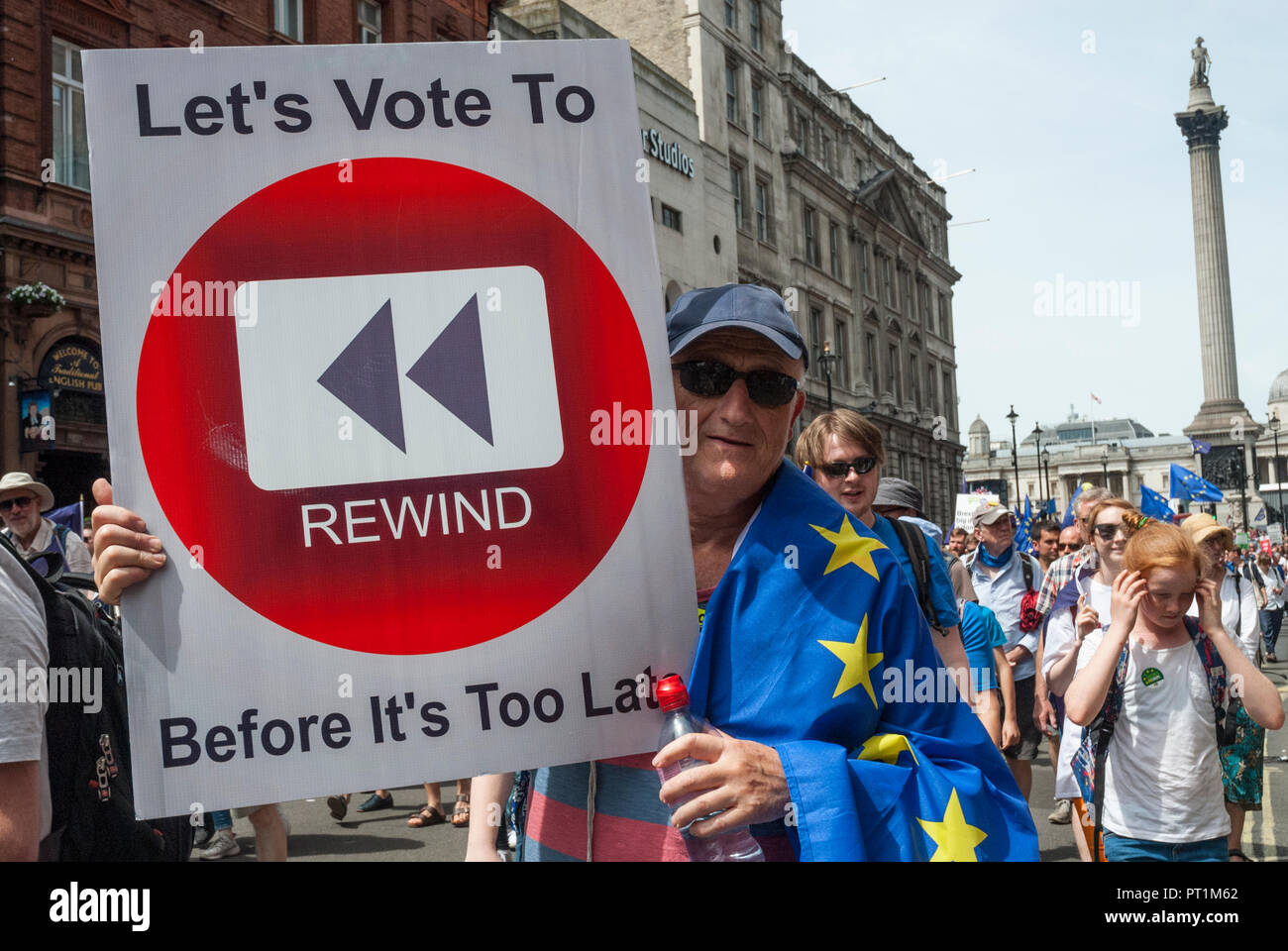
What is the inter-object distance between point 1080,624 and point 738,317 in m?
3.21

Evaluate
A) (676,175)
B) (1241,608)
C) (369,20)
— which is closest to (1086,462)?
(676,175)

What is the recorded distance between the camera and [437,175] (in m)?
2.01

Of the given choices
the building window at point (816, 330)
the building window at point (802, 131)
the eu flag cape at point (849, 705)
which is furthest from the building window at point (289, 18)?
the building window at point (802, 131)

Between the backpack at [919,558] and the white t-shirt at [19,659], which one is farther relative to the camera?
the backpack at [919,558]

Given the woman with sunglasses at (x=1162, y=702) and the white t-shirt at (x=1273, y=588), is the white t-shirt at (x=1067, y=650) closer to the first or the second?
the woman with sunglasses at (x=1162, y=702)

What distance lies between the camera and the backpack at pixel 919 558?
4.49m

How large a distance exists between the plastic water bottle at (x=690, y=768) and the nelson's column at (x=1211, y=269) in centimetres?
6754

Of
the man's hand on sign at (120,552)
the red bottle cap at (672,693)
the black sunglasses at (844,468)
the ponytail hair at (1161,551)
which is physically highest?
the black sunglasses at (844,468)

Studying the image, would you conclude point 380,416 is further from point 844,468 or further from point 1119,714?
Answer: point 1119,714

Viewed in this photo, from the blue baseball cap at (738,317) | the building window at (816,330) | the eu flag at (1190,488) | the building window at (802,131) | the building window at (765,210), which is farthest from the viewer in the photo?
the building window at (802,131)

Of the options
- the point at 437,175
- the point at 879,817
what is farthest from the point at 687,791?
the point at 437,175

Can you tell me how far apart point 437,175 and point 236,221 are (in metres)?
0.34

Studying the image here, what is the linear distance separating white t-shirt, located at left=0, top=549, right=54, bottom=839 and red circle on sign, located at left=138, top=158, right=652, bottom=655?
0.63m

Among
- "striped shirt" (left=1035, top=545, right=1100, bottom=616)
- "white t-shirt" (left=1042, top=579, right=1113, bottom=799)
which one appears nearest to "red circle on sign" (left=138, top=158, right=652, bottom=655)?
"white t-shirt" (left=1042, top=579, right=1113, bottom=799)
